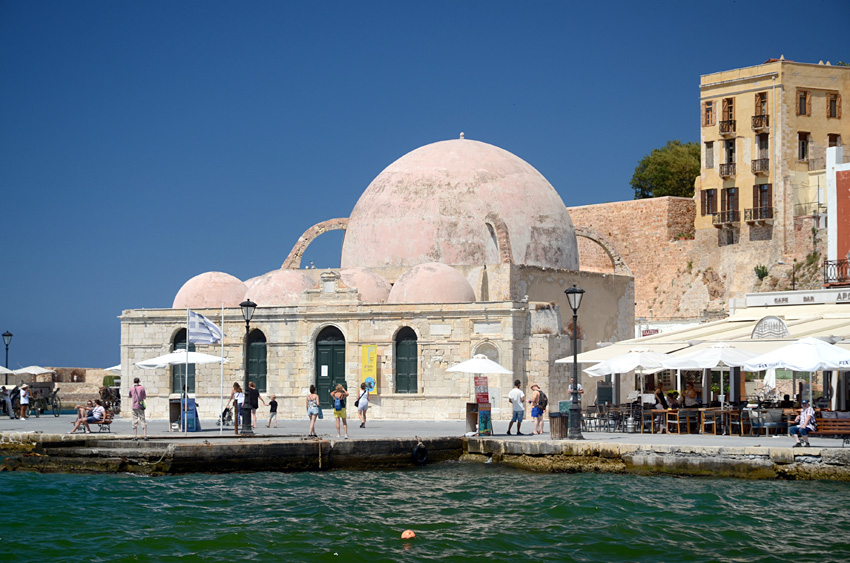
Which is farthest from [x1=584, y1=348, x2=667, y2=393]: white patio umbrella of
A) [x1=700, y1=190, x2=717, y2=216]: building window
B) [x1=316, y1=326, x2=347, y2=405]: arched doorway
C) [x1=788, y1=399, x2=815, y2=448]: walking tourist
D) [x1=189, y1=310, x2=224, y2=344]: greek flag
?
[x1=700, y1=190, x2=717, y2=216]: building window

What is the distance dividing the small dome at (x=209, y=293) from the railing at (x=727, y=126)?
25131 mm

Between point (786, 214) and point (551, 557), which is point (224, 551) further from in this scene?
point (786, 214)

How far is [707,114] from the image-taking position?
5147 centimetres

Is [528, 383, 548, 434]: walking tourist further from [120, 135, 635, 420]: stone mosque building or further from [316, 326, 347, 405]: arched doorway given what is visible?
[316, 326, 347, 405]: arched doorway

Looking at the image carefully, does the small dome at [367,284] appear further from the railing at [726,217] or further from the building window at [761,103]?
the building window at [761,103]

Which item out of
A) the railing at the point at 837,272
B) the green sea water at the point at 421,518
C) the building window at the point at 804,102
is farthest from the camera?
the building window at the point at 804,102

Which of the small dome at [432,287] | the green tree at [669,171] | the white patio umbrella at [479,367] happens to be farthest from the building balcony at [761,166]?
the white patio umbrella at [479,367]

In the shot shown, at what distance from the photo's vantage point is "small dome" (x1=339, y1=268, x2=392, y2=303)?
33.2 meters

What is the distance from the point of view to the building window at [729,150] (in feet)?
166

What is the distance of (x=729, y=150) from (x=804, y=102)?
153 inches

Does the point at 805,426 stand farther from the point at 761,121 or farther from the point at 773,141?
the point at 761,121

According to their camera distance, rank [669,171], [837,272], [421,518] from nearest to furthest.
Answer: [421,518]
[837,272]
[669,171]

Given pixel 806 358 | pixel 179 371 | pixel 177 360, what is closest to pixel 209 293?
pixel 179 371

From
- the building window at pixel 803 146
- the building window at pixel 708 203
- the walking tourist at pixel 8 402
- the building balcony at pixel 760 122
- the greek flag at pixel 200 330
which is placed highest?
the building balcony at pixel 760 122
